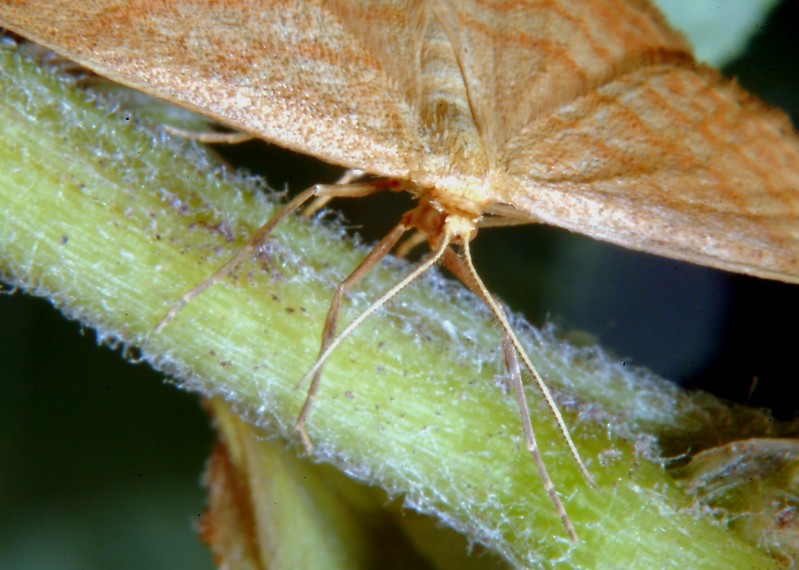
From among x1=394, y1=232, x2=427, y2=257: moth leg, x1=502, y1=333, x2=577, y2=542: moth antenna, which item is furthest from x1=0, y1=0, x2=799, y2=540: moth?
x1=394, y1=232, x2=427, y2=257: moth leg

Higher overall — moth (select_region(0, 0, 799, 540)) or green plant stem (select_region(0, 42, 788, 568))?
moth (select_region(0, 0, 799, 540))

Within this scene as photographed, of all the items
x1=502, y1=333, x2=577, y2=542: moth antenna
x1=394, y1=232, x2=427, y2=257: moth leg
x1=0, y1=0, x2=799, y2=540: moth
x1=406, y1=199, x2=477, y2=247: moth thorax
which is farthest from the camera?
x1=394, y1=232, x2=427, y2=257: moth leg

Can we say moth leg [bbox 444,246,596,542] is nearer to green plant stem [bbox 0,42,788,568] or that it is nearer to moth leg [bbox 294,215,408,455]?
green plant stem [bbox 0,42,788,568]

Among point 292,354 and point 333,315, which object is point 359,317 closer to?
point 333,315

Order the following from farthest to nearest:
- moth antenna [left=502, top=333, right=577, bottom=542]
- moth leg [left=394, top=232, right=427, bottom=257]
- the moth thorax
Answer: moth leg [left=394, top=232, right=427, bottom=257] → the moth thorax → moth antenna [left=502, top=333, right=577, bottom=542]

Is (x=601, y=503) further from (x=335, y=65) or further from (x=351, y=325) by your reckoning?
(x=335, y=65)

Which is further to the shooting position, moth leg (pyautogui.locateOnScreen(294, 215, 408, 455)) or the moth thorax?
the moth thorax

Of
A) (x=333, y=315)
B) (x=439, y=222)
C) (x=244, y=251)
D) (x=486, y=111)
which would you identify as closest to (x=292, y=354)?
(x=333, y=315)

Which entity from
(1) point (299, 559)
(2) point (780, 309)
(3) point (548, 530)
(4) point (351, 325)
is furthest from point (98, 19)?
(2) point (780, 309)
